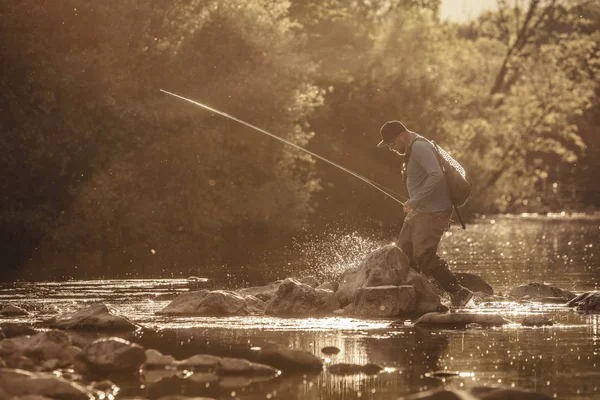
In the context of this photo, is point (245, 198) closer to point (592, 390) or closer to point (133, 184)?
point (133, 184)

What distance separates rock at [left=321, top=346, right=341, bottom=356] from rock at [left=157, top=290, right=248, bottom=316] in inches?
156

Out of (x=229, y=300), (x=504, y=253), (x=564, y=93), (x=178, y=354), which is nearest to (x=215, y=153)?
(x=504, y=253)

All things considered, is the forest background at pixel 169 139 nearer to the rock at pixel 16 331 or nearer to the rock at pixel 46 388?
the rock at pixel 16 331

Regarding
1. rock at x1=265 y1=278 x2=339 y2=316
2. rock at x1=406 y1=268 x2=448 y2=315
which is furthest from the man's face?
rock at x1=265 y1=278 x2=339 y2=316

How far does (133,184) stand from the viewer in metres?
33.4

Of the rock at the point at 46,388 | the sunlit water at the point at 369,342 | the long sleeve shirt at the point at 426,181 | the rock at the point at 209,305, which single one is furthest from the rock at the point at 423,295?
the rock at the point at 46,388

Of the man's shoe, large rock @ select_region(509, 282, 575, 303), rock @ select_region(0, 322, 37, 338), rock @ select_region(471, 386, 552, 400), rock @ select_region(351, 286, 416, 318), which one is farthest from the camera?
large rock @ select_region(509, 282, 575, 303)

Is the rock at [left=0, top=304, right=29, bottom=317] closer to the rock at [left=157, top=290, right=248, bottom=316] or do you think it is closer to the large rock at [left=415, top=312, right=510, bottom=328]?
the rock at [left=157, top=290, right=248, bottom=316]

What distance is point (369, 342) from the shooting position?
13.3 m

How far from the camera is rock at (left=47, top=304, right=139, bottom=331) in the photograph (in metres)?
14.4

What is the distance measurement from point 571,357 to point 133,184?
2229 centimetres

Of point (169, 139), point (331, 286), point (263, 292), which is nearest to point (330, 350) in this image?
point (331, 286)

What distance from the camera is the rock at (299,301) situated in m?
16.6

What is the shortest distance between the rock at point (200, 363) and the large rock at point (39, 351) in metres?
0.98
